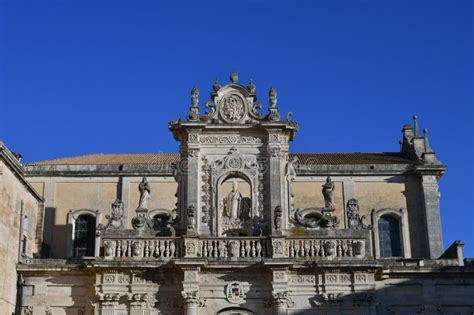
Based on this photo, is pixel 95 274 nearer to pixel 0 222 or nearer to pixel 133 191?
pixel 0 222

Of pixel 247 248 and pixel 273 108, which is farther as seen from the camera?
pixel 273 108

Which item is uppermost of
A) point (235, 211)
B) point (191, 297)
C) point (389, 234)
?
point (389, 234)

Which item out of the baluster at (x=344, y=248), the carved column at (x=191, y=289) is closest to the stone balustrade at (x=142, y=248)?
the carved column at (x=191, y=289)

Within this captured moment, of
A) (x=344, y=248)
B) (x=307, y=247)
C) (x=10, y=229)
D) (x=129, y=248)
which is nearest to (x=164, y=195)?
(x=129, y=248)

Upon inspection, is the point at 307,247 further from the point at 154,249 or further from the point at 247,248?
the point at 154,249

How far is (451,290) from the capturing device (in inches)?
1054

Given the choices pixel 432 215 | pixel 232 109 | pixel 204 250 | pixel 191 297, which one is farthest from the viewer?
pixel 432 215

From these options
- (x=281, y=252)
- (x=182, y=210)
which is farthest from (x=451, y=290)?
(x=182, y=210)

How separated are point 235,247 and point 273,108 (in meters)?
5.30

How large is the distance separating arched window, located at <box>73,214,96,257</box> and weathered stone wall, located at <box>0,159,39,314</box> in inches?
254

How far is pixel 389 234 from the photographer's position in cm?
3550

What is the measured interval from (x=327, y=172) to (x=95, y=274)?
44.2 feet

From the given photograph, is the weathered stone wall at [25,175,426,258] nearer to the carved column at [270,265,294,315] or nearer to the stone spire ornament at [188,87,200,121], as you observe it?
the stone spire ornament at [188,87,200,121]

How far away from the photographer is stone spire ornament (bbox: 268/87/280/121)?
27625 millimetres
